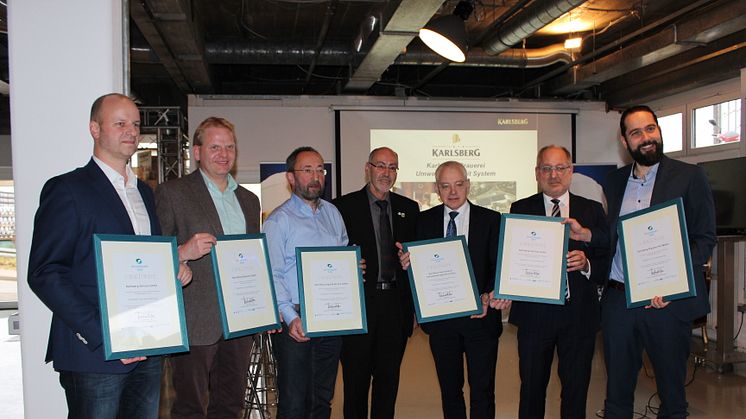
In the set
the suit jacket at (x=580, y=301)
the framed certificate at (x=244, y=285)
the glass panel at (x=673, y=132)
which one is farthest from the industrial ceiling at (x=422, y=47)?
the framed certificate at (x=244, y=285)

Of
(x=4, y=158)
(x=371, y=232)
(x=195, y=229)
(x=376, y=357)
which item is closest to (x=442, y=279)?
(x=371, y=232)

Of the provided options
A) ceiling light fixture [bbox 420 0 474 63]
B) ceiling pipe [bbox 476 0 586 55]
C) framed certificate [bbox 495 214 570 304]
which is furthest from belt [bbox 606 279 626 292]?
ceiling pipe [bbox 476 0 586 55]

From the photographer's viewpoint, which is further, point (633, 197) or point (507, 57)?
point (507, 57)

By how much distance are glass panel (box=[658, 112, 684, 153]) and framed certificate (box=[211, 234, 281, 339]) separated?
25.8ft

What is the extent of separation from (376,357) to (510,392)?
7.80 ft

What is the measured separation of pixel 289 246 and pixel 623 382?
1.84 metres

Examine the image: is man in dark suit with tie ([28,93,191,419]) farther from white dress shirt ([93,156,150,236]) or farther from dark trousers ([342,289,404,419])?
dark trousers ([342,289,404,419])

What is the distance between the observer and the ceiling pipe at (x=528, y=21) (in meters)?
6.23

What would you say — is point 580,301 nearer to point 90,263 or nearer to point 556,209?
point 556,209

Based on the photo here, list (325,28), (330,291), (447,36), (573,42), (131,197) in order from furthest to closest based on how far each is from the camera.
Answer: (573,42) → (325,28) → (447,36) → (330,291) → (131,197)

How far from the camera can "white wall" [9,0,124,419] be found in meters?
2.60

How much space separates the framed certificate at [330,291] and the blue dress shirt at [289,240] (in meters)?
0.11

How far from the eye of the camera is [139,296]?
2.26 meters

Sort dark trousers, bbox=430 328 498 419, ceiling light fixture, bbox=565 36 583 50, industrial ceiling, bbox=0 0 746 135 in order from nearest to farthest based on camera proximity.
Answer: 1. dark trousers, bbox=430 328 498 419
2. industrial ceiling, bbox=0 0 746 135
3. ceiling light fixture, bbox=565 36 583 50
